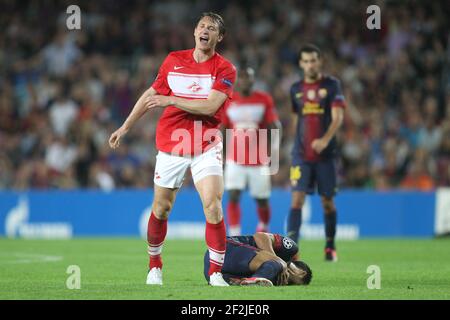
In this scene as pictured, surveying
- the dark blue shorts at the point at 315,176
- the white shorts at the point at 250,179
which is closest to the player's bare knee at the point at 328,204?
the dark blue shorts at the point at 315,176

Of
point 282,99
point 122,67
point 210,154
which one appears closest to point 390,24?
point 282,99

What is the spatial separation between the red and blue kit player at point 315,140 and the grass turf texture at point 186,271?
0.77m

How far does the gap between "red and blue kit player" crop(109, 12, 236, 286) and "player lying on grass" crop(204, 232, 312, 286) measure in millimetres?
280

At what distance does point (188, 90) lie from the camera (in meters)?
8.57

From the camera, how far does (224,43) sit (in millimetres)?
21734

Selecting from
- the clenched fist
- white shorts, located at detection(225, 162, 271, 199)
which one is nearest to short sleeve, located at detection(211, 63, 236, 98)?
the clenched fist

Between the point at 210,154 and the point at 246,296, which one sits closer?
the point at 246,296

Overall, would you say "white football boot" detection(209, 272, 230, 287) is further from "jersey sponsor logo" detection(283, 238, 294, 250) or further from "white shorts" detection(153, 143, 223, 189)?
"jersey sponsor logo" detection(283, 238, 294, 250)

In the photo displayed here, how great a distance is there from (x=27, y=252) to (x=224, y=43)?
9.23 m

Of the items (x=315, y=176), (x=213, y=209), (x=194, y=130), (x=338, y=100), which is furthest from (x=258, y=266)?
(x=338, y=100)

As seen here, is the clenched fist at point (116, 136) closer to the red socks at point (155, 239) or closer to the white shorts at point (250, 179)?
the red socks at point (155, 239)

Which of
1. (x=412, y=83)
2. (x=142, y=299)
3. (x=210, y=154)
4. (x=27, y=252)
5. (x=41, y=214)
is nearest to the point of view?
(x=142, y=299)

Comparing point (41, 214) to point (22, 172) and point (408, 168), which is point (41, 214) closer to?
point (22, 172)

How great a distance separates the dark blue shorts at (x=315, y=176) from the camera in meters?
12.1
